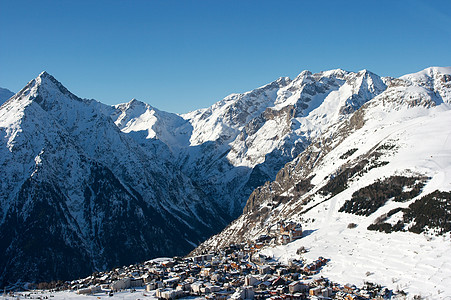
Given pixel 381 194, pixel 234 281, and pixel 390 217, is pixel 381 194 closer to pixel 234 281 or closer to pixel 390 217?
pixel 390 217

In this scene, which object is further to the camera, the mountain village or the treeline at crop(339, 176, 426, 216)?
the treeline at crop(339, 176, 426, 216)

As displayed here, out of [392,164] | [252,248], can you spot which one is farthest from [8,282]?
[392,164]

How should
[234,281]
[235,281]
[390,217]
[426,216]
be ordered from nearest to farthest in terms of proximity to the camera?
[235,281] → [234,281] → [426,216] → [390,217]

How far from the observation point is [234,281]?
96.6 meters

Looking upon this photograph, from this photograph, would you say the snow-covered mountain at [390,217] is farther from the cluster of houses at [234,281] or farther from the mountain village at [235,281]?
the cluster of houses at [234,281]

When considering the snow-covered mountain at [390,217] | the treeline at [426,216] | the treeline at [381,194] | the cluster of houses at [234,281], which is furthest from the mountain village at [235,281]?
the treeline at [426,216]

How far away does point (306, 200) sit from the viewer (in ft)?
592

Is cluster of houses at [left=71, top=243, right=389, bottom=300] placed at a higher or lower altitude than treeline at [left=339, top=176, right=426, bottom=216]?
lower

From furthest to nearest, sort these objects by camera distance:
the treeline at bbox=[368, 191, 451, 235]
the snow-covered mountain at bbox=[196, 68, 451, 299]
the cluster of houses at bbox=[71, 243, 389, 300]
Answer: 1. the treeline at bbox=[368, 191, 451, 235]
2. the snow-covered mountain at bbox=[196, 68, 451, 299]
3. the cluster of houses at bbox=[71, 243, 389, 300]

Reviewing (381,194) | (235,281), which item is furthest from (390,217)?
(235,281)

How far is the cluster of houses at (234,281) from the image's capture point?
83938 millimetres

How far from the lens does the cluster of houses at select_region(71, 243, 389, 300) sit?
8394cm

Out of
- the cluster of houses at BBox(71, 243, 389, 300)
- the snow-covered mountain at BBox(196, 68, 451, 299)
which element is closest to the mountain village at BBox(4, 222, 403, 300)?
the cluster of houses at BBox(71, 243, 389, 300)

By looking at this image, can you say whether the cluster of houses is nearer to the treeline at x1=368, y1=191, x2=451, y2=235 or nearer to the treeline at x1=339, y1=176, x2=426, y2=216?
the treeline at x1=368, y1=191, x2=451, y2=235
